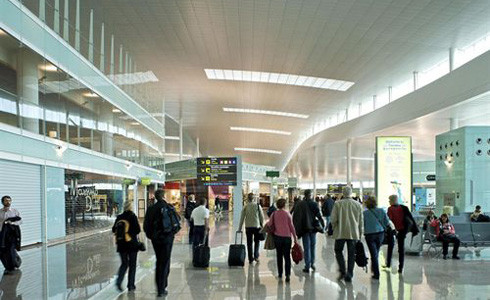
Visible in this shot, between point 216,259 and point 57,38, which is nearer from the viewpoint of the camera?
point 216,259

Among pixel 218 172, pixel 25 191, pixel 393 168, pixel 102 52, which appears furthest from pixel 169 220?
pixel 102 52

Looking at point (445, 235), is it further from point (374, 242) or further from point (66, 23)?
point (66, 23)

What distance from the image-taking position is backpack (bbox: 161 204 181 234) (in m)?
7.61

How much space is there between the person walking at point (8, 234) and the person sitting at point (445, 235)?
917 centimetres

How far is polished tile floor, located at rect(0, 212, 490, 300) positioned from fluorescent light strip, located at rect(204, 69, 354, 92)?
65.3 ft

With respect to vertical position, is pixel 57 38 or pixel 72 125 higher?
pixel 57 38

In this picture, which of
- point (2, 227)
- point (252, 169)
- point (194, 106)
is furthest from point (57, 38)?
point (252, 169)

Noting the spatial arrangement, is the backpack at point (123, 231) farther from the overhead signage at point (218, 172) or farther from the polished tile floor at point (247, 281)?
the overhead signage at point (218, 172)

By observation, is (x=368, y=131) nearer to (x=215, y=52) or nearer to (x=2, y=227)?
(x=215, y=52)

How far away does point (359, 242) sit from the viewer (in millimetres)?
8945

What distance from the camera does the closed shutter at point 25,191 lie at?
14559 millimetres

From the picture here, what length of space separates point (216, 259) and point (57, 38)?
9.79 m

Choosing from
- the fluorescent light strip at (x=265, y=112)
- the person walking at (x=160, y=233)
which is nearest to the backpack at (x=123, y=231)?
the person walking at (x=160, y=233)

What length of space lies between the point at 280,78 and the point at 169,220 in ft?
82.7
